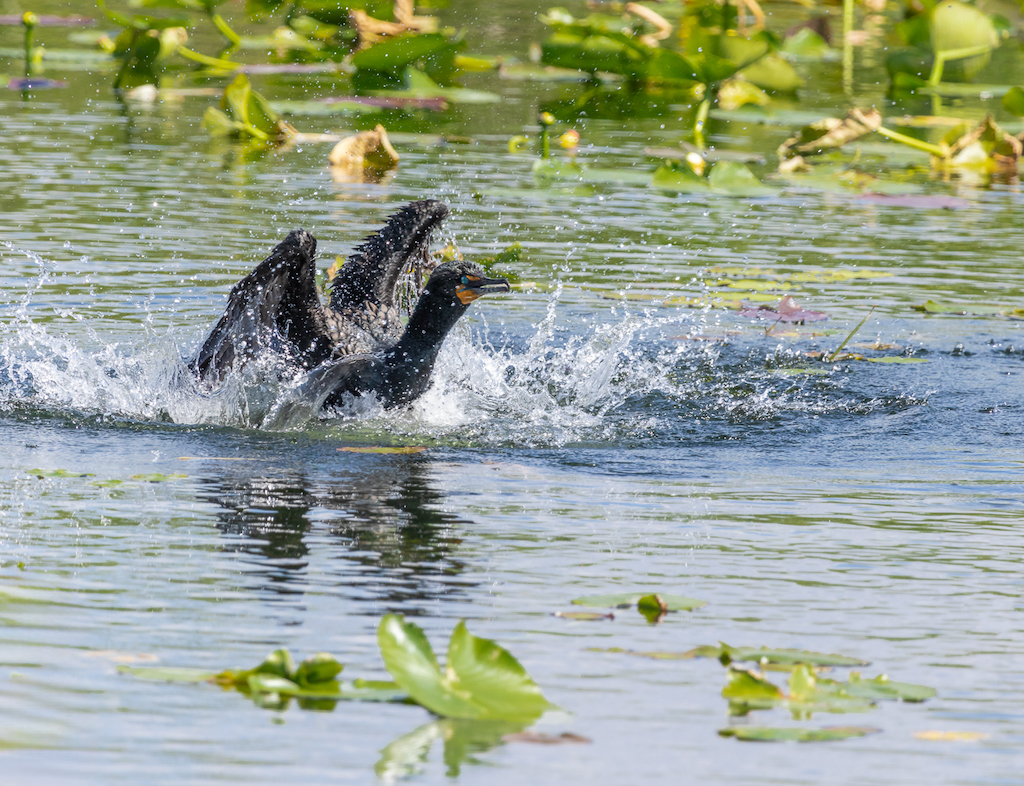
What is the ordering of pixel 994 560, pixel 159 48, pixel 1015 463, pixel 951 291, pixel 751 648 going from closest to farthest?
1. pixel 751 648
2. pixel 994 560
3. pixel 1015 463
4. pixel 951 291
5. pixel 159 48

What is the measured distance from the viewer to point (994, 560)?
5523 mm

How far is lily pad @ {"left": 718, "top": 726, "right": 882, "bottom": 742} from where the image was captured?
3934 mm

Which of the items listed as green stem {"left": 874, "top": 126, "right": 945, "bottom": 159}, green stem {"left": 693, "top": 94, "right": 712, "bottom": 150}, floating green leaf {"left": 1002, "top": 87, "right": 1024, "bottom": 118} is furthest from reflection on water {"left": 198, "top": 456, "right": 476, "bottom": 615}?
floating green leaf {"left": 1002, "top": 87, "right": 1024, "bottom": 118}

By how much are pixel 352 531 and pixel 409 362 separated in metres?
2.24

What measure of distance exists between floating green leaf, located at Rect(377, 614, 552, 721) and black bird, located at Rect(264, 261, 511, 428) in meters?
3.79

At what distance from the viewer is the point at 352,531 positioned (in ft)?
18.7

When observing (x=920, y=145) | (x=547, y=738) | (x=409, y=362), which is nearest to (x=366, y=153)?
(x=920, y=145)

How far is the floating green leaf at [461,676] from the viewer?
3965 mm

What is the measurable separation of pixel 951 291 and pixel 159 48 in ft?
29.2

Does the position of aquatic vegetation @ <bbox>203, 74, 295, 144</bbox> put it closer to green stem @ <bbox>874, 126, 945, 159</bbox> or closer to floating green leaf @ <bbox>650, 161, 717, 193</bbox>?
floating green leaf @ <bbox>650, 161, 717, 193</bbox>

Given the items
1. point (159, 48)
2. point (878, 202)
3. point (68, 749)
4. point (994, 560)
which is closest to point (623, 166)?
point (878, 202)

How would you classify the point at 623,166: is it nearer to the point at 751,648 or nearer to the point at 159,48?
the point at 159,48

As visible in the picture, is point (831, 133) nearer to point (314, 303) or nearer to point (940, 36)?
point (940, 36)

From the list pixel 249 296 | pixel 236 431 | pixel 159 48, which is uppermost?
pixel 159 48
